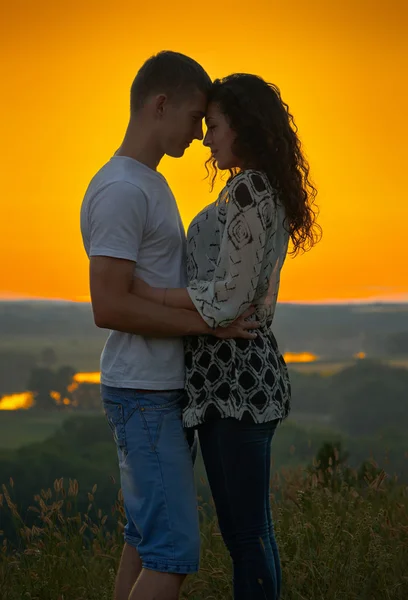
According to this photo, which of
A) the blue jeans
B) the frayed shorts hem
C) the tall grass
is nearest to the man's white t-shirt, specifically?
the blue jeans

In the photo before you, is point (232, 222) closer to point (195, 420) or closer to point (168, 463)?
point (195, 420)

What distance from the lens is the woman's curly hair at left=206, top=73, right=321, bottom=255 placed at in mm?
3609

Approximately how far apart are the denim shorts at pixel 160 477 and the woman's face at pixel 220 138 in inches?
40.9

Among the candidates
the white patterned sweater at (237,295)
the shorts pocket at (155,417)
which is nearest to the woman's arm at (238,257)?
the white patterned sweater at (237,295)

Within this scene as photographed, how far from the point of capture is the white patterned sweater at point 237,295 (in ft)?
11.2

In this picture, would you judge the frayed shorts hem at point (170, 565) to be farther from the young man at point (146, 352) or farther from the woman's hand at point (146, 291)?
the woman's hand at point (146, 291)

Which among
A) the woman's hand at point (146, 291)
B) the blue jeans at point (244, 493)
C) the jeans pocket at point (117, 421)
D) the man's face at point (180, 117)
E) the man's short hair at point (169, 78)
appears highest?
the man's short hair at point (169, 78)

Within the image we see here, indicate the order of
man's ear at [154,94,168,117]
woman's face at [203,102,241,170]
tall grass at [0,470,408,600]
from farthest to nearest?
1. tall grass at [0,470,408,600]
2. man's ear at [154,94,168,117]
3. woman's face at [203,102,241,170]

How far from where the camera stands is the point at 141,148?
3.73 m

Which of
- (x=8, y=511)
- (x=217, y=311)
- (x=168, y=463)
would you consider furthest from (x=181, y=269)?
(x=8, y=511)

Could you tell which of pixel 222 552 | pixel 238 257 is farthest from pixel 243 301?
pixel 222 552

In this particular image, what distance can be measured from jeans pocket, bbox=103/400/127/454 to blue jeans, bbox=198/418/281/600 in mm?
337

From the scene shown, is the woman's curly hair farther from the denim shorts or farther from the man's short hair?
the denim shorts

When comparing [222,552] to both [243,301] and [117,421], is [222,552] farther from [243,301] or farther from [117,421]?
[243,301]
